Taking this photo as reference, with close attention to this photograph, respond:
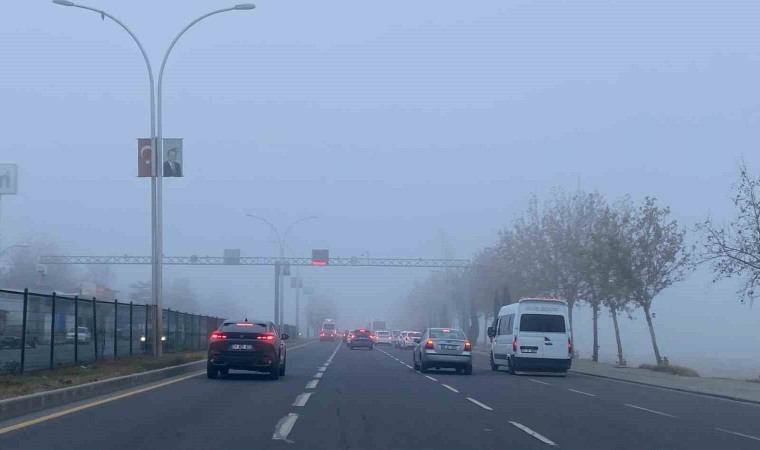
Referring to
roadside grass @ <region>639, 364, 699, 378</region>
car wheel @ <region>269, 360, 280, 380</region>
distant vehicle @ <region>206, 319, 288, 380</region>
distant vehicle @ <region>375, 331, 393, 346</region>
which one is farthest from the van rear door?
distant vehicle @ <region>375, 331, 393, 346</region>

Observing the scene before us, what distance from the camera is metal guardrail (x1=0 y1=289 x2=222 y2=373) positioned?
22.8 meters

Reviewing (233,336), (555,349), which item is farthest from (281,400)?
(555,349)

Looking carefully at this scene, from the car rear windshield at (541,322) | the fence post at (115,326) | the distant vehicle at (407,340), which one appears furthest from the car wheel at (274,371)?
the distant vehicle at (407,340)

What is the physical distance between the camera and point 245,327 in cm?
2839

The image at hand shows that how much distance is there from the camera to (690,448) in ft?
46.9

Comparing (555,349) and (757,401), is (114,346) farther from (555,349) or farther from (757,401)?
(757,401)

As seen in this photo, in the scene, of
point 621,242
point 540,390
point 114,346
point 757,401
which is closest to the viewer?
point 757,401

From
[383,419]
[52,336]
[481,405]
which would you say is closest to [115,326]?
[52,336]

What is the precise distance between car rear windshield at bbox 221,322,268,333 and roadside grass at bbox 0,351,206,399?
106 inches

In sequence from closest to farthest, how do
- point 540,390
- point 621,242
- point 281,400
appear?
point 281,400
point 540,390
point 621,242

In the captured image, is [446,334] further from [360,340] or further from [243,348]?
[360,340]

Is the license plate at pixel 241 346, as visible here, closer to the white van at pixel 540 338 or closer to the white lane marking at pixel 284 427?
the white lane marking at pixel 284 427

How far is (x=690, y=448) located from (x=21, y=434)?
9.59m

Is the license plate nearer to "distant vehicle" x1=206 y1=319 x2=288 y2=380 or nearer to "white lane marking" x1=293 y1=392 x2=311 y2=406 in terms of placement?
"distant vehicle" x1=206 y1=319 x2=288 y2=380
